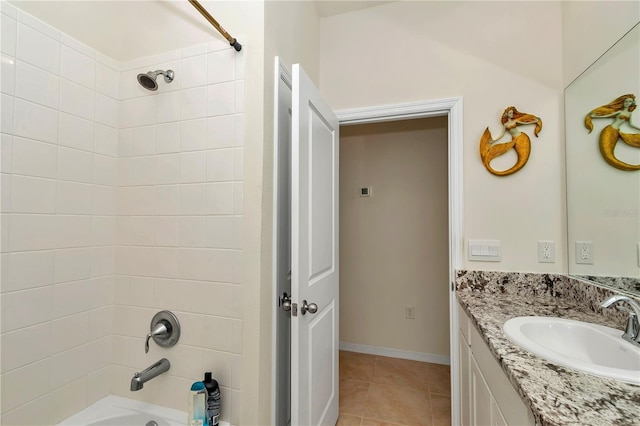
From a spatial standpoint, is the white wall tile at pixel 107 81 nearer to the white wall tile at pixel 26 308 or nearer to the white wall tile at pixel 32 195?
the white wall tile at pixel 32 195

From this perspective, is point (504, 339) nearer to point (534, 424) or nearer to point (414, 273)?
point (534, 424)

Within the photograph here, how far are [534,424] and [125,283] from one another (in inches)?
64.7

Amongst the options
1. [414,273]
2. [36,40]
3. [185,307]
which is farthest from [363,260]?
[36,40]

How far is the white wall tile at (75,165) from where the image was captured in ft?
3.88

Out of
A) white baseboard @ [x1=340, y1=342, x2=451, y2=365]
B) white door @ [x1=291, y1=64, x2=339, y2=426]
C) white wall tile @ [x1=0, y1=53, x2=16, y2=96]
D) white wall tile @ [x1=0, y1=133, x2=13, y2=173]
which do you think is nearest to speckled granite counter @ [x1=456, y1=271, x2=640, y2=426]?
white door @ [x1=291, y1=64, x2=339, y2=426]

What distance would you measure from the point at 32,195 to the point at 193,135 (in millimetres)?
643

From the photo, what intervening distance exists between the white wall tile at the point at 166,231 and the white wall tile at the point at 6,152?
51 cm

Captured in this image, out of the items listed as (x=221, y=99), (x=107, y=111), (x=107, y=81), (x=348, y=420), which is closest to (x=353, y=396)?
(x=348, y=420)

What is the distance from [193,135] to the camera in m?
1.28

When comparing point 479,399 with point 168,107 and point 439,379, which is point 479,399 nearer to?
point 439,379

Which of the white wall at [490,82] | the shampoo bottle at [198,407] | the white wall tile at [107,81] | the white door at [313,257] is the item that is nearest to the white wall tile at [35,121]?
the white wall tile at [107,81]

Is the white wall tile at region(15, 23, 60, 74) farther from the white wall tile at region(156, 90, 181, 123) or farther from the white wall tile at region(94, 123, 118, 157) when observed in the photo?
the white wall tile at region(156, 90, 181, 123)

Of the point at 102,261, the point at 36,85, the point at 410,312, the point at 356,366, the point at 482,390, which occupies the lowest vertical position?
the point at 356,366

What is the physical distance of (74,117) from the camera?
123cm
